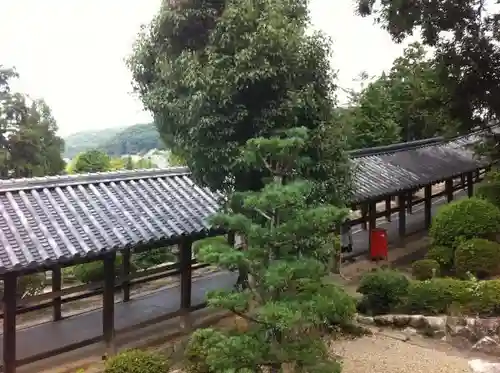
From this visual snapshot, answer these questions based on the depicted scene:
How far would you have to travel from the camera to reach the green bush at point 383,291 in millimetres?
14664

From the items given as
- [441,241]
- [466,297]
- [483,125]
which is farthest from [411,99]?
[466,297]

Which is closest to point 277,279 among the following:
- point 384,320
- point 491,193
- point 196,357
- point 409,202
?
point 196,357

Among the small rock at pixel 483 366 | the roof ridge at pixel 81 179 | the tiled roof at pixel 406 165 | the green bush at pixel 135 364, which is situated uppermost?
the tiled roof at pixel 406 165

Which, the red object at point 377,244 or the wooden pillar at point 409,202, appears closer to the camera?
the red object at point 377,244

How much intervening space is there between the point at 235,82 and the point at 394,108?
24684mm

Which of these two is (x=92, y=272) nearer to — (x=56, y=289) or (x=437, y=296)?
(x=56, y=289)

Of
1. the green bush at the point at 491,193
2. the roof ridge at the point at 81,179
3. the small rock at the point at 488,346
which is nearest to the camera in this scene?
the roof ridge at the point at 81,179

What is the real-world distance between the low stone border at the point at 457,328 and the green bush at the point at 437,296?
340 millimetres

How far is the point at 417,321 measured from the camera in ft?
44.9

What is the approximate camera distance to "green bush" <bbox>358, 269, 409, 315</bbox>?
48.1 ft

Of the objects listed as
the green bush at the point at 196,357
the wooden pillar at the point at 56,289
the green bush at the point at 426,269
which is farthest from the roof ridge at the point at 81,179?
the green bush at the point at 426,269

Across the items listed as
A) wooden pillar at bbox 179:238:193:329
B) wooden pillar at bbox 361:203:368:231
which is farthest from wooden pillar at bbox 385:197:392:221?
wooden pillar at bbox 179:238:193:329

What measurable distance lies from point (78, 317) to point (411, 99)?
22786mm

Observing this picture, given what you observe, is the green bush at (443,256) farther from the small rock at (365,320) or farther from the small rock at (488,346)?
the small rock at (488,346)
